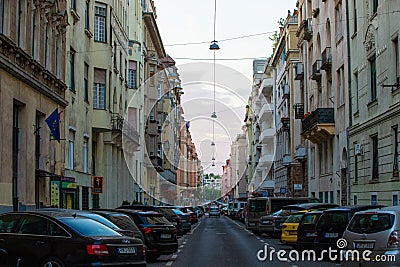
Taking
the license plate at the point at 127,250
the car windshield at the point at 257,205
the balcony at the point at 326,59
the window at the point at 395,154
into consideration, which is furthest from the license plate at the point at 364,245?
the balcony at the point at 326,59

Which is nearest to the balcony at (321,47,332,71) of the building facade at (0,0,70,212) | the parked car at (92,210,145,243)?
the building facade at (0,0,70,212)

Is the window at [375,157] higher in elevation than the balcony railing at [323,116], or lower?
lower

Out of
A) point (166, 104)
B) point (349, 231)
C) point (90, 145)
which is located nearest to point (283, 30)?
point (166, 104)

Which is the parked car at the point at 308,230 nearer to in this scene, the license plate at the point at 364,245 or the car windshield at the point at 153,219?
the car windshield at the point at 153,219

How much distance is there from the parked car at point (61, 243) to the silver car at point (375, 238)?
4.66 metres

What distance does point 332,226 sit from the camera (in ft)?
60.4

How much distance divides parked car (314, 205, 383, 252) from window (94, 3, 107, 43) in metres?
23.0

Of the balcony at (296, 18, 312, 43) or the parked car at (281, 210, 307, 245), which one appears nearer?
the parked car at (281, 210, 307, 245)

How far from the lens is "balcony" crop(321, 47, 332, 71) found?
1559 inches

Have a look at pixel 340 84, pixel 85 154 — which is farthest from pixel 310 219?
pixel 340 84

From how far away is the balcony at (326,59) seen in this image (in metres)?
39.6

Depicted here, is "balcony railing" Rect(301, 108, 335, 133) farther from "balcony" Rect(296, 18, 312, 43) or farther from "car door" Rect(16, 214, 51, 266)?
"car door" Rect(16, 214, 51, 266)

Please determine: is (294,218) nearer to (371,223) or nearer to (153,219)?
(153,219)

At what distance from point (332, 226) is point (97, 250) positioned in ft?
27.9
